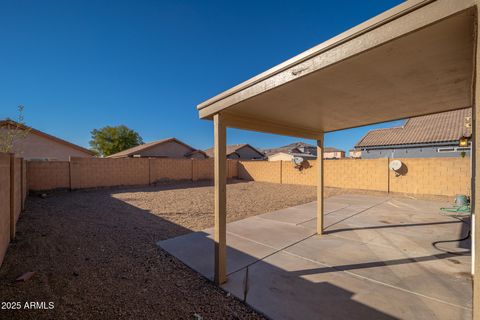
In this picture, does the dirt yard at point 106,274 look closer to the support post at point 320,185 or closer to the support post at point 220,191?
the support post at point 220,191

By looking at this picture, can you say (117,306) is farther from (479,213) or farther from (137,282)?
(479,213)

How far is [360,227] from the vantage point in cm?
498

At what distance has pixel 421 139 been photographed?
1537cm

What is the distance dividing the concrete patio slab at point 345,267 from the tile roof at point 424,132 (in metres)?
12.8

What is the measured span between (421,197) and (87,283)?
38.5 ft

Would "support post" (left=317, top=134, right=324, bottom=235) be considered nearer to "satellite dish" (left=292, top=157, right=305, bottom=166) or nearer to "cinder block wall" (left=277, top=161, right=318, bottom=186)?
"cinder block wall" (left=277, top=161, right=318, bottom=186)

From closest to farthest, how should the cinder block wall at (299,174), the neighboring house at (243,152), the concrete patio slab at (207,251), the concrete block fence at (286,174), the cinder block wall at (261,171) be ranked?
the concrete patio slab at (207,251), the concrete block fence at (286,174), the cinder block wall at (299,174), the cinder block wall at (261,171), the neighboring house at (243,152)

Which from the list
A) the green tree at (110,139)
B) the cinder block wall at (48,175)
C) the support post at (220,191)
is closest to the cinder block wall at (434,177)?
the support post at (220,191)

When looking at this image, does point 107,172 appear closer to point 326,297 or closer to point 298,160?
point 298,160

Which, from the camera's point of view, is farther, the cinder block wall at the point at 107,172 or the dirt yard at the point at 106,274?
the cinder block wall at the point at 107,172

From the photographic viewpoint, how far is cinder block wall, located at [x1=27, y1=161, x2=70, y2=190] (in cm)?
979

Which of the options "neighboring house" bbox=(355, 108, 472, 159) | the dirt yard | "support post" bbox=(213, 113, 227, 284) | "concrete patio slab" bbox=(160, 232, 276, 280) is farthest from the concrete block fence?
"support post" bbox=(213, 113, 227, 284)

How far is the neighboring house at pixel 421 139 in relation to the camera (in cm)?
1403

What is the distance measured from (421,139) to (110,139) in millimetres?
35673
